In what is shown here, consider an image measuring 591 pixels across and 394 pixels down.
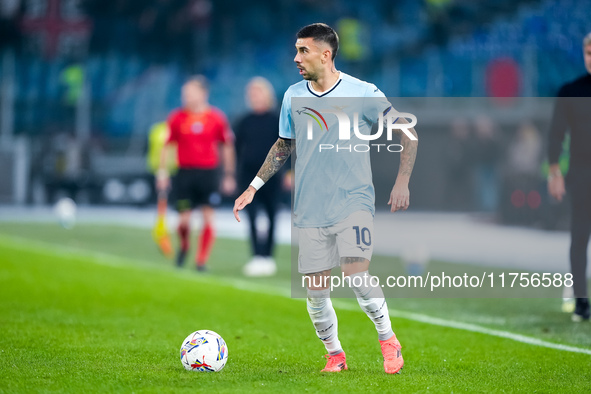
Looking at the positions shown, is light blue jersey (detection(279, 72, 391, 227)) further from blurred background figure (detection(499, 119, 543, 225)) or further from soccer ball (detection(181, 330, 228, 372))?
blurred background figure (detection(499, 119, 543, 225))

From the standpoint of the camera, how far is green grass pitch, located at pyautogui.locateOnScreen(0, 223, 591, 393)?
482 cm

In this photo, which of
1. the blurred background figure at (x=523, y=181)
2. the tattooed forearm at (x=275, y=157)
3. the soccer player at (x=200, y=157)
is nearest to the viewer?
the tattooed forearm at (x=275, y=157)

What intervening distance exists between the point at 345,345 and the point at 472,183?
12.0m

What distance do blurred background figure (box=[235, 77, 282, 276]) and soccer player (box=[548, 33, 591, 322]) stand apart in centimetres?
444

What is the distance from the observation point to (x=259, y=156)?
444 inches

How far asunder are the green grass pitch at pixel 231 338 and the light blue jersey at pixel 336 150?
922mm

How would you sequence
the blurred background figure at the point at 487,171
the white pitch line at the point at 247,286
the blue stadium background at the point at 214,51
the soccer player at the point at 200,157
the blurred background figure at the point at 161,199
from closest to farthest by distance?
the white pitch line at the point at 247,286, the soccer player at the point at 200,157, the blurred background figure at the point at 161,199, the blurred background figure at the point at 487,171, the blue stadium background at the point at 214,51

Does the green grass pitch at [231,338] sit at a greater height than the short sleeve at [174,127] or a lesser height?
lesser

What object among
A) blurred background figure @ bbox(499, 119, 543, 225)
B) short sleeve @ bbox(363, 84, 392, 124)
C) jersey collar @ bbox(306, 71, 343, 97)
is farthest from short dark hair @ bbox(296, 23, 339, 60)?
blurred background figure @ bbox(499, 119, 543, 225)

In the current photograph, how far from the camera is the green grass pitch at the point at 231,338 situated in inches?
Result: 190

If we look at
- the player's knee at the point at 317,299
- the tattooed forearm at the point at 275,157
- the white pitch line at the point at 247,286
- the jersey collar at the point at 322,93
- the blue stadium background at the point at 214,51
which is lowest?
the white pitch line at the point at 247,286

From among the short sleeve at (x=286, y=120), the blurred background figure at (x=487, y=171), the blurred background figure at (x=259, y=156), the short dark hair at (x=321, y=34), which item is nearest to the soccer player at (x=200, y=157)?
the blurred background figure at (x=259, y=156)

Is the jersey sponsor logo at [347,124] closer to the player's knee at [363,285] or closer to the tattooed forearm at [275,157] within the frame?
the tattooed forearm at [275,157]

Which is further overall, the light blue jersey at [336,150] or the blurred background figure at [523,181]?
the blurred background figure at [523,181]
